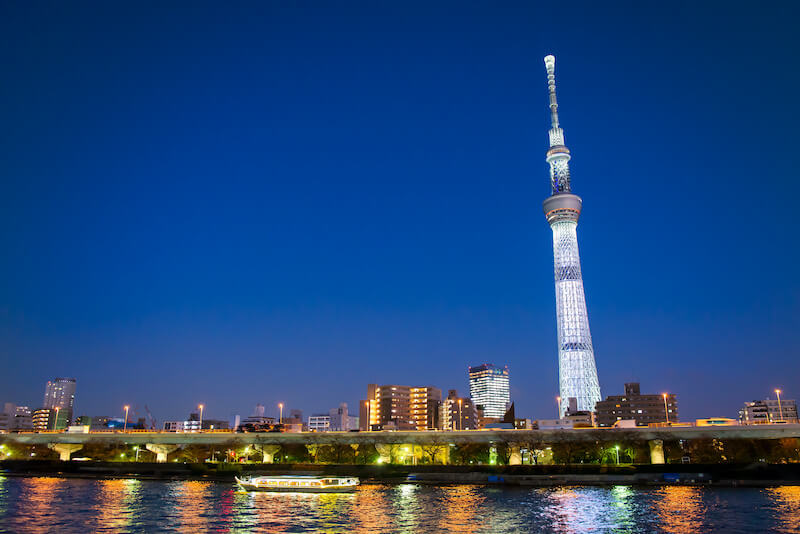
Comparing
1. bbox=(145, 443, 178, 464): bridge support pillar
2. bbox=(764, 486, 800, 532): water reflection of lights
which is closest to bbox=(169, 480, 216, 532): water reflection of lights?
bbox=(145, 443, 178, 464): bridge support pillar

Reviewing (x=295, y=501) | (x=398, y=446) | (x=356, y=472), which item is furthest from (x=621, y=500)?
(x=398, y=446)

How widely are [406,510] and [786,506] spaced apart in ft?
115

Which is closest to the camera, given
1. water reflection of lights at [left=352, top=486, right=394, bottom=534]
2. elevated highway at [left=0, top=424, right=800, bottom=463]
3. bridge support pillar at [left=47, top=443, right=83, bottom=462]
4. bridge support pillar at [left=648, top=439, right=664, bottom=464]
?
water reflection of lights at [left=352, top=486, right=394, bottom=534]

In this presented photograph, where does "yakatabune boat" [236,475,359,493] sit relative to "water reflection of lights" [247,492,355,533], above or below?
above

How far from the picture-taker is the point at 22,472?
115188 millimetres

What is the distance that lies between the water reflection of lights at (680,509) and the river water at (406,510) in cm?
9

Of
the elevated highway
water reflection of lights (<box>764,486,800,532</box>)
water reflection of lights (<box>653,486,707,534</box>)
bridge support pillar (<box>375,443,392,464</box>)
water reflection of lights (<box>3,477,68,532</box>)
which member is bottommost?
water reflection of lights (<box>653,486,707,534</box>)

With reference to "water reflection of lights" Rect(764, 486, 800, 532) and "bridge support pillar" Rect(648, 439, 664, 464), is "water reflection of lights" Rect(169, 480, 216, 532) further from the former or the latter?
"bridge support pillar" Rect(648, 439, 664, 464)

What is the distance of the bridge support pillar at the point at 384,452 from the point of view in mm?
118500

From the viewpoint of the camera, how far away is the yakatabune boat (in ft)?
264

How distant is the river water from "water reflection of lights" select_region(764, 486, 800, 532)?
8cm

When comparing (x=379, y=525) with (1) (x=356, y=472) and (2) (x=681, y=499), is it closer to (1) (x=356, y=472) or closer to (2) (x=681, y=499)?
(2) (x=681, y=499)

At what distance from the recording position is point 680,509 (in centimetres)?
6044

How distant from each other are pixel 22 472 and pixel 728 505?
111305 mm
